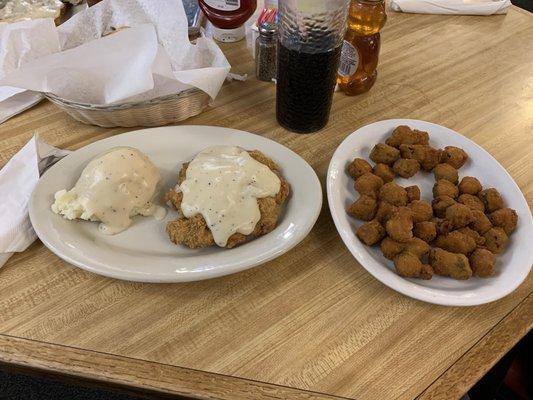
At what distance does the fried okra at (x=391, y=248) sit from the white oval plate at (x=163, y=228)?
5.3 inches

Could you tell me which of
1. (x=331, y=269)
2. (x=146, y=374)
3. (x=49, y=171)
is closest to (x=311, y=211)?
(x=331, y=269)

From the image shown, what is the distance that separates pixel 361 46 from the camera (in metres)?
1.17

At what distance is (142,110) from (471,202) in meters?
0.70

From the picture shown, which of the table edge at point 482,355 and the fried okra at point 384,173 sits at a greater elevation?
the fried okra at point 384,173

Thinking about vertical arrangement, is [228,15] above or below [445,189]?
above

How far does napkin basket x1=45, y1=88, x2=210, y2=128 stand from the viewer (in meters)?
1.02

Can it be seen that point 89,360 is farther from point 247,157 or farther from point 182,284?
point 247,157

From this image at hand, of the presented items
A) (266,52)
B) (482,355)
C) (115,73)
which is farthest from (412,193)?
(115,73)

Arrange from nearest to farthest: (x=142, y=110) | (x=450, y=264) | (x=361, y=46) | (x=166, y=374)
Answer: (x=166, y=374) < (x=450, y=264) < (x=142, y=110) < (x=361, y=46)

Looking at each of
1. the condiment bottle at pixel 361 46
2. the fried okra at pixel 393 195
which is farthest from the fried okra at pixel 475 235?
the condiment bottle at pixel 361 46

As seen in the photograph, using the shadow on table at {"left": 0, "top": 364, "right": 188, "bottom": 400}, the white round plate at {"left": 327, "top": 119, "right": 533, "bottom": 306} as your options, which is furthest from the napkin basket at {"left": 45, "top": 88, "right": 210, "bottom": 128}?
the shadow on table at {"left": 0, "top": 364, "right": 188, "bottom": 400}

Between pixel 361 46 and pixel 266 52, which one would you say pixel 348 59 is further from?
pixel 266 52

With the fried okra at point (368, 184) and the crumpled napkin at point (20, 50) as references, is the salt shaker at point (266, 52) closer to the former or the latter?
the fried okra at point (368, 184)

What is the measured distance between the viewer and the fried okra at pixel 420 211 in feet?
2.92
